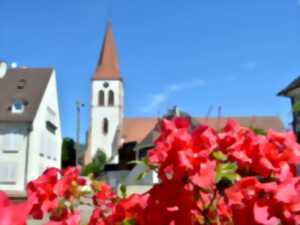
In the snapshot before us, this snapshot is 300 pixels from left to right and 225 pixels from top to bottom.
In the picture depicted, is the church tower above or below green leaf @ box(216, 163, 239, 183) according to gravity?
above

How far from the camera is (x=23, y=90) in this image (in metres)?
33.0

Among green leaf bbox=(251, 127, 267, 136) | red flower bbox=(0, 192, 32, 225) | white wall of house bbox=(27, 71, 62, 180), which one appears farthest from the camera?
white wall of house bbox=(27, 71, 62, 180)

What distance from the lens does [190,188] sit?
4.45ft

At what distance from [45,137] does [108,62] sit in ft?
136

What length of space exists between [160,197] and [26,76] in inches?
1364

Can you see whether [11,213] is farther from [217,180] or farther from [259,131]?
[259,131]

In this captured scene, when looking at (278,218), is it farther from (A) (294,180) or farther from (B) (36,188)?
(B) (36,188)

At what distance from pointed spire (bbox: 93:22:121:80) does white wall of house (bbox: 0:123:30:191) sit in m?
39.7

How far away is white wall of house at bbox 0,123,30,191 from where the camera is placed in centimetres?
2936

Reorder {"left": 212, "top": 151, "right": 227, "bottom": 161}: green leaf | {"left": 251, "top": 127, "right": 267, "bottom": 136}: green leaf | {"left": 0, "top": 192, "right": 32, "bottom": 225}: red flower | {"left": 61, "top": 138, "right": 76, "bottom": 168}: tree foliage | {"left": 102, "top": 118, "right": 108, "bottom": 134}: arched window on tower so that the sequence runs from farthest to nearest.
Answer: {"left": 102, "top": 118, "right": 108, "bottom": 134}: arched window on tower
{"left": 61, "top": 138, "right": 76, "bottom": 168}: tree foliage
{"left": 251, "top": 127, "right": 267, "bottom": 136}: green leaf
{"left": 212, "top": 151, "right": 227, "bottom": 161}: green leaf
{"left": 0, "top": 192, "right": 32, "bottom": 225}: red flower

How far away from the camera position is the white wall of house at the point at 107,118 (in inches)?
2589

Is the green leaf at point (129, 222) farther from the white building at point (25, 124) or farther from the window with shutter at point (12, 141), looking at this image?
the window with shutter at point (12, 141)

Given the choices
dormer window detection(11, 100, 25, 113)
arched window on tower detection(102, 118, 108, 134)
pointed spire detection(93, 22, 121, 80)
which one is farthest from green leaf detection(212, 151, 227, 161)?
pointed spire detection(93, 22, 121, 80)

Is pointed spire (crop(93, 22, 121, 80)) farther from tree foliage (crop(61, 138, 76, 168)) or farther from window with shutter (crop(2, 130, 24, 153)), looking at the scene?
window with shutter (crop(2, 130, 24, 153))
